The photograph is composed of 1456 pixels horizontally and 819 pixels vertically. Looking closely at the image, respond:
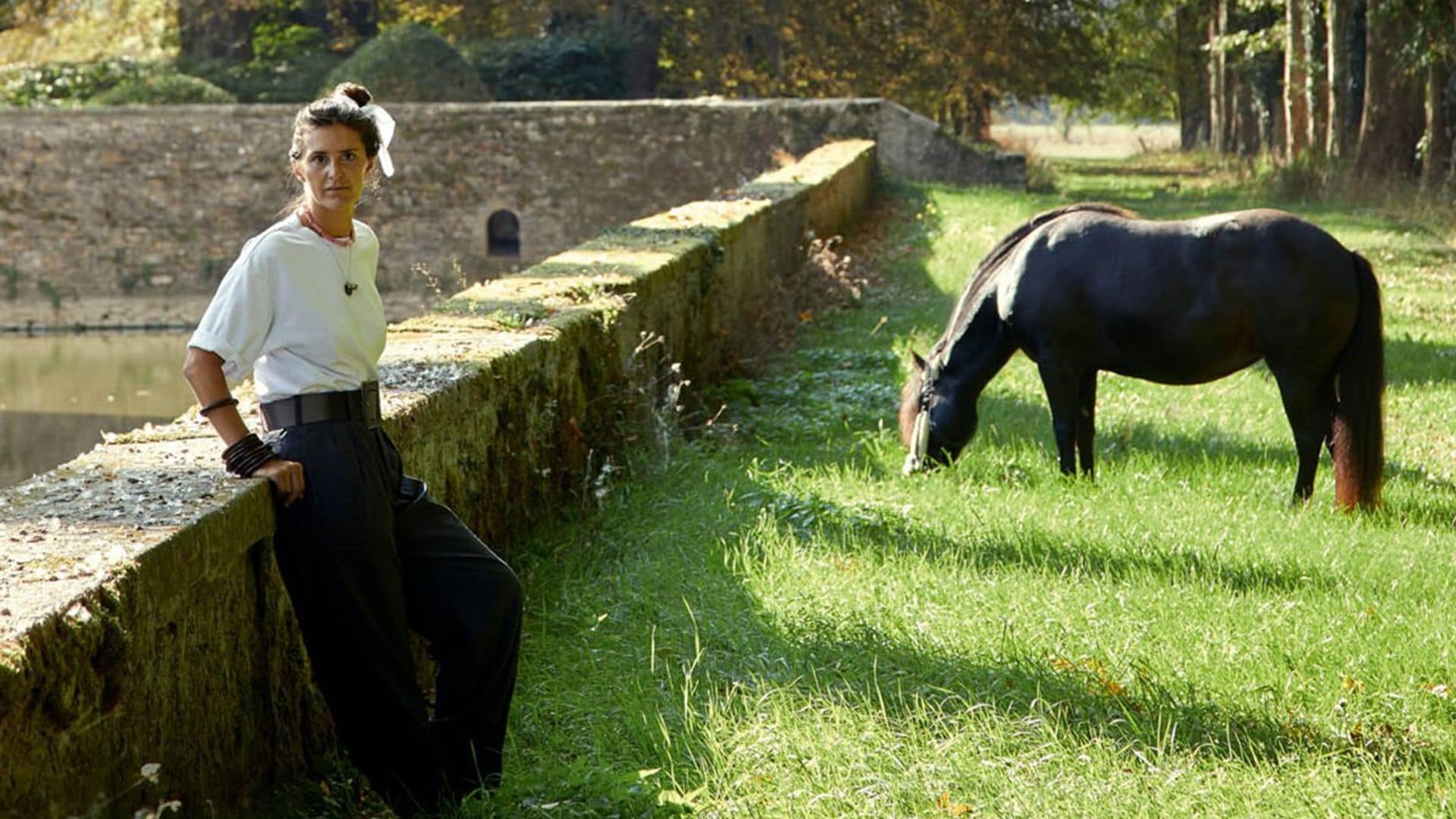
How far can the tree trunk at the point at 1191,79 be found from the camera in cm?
4656

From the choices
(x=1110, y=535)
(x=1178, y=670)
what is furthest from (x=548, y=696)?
(x=1110, y=535)

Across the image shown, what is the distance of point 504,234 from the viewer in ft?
105

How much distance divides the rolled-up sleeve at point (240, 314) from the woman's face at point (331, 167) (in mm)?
242

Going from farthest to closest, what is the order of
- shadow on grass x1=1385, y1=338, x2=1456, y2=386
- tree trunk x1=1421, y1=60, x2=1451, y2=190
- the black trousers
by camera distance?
tree trunk x1=1421, y1=60, x2=1451, y2=190, shadow on grass x1=1385, y1=338, x2=1456, y2=386, the black trousers

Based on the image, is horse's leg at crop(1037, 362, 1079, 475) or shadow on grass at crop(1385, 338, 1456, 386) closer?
horse's leg at crop(1037, 362, 1079, 475)

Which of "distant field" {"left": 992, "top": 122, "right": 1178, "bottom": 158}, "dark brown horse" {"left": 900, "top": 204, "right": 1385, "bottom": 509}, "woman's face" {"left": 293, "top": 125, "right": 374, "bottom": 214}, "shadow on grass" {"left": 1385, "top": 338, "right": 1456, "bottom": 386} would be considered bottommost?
"distant field" {"left": 992, "top": 122, "right": 1178, "bottom": 158}

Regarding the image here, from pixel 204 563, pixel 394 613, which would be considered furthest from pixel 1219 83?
pixel 204 563

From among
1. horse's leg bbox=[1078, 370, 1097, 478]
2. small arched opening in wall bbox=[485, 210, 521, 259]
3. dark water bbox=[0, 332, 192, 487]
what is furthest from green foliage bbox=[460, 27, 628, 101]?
horse's leg bbox=[1078, 370, 1097, 478]

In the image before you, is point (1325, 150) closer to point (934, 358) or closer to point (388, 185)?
point (388, 185)

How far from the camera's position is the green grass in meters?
4.63

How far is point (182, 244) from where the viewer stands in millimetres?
29234

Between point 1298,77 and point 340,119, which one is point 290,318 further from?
point 1298,77

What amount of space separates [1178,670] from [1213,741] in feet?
1.85

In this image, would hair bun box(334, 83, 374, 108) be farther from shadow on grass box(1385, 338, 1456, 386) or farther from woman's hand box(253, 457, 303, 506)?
shadow on grass box(1385, 338, 1456, 386)
